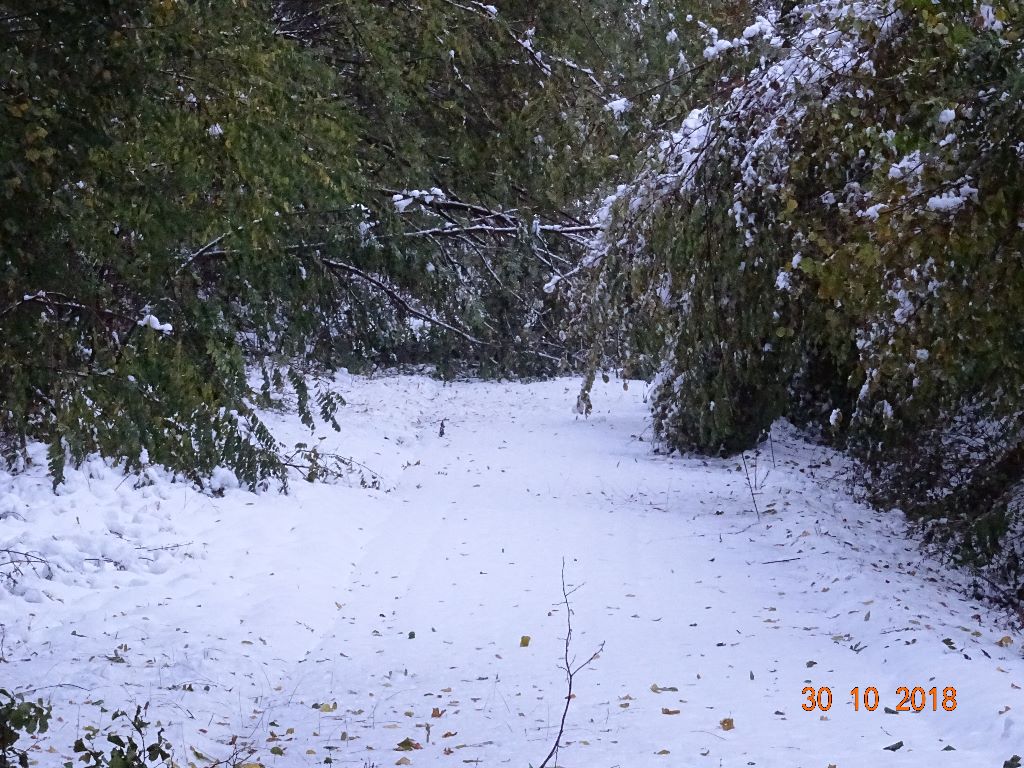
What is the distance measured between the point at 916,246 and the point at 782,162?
292cm

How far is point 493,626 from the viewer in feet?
22.8

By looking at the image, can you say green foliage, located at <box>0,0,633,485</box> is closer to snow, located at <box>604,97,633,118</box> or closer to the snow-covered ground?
snow, located at <box>604,97,633,118</box>

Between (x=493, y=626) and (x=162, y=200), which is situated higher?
(x=162, y=200)

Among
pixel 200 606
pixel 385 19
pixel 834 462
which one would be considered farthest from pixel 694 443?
pixel 200 606

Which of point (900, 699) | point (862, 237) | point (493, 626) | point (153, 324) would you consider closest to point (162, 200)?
point (153, 324)

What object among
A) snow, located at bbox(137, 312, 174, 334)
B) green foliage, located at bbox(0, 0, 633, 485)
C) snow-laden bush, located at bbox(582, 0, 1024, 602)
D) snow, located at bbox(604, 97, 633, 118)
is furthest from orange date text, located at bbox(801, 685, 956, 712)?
snow, located at bbox(604, 97, 633, 118)

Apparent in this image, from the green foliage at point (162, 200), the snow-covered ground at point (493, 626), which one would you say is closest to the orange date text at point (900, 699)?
the snow-covered ground at point (493, 626)

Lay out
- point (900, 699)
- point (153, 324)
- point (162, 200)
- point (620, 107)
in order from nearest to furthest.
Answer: point (153, 324), point (162, 200), point (900, 699), point (620, 107)

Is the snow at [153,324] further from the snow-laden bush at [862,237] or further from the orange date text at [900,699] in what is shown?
the orange date text at [900,699]

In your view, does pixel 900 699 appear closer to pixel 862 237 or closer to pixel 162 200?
pixel 862 237

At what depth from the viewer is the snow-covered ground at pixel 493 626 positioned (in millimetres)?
4941

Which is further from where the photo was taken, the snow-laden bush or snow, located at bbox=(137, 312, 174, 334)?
the snow-laden bush

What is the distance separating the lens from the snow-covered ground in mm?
4941

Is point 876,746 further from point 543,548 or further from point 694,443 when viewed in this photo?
point 694,443
